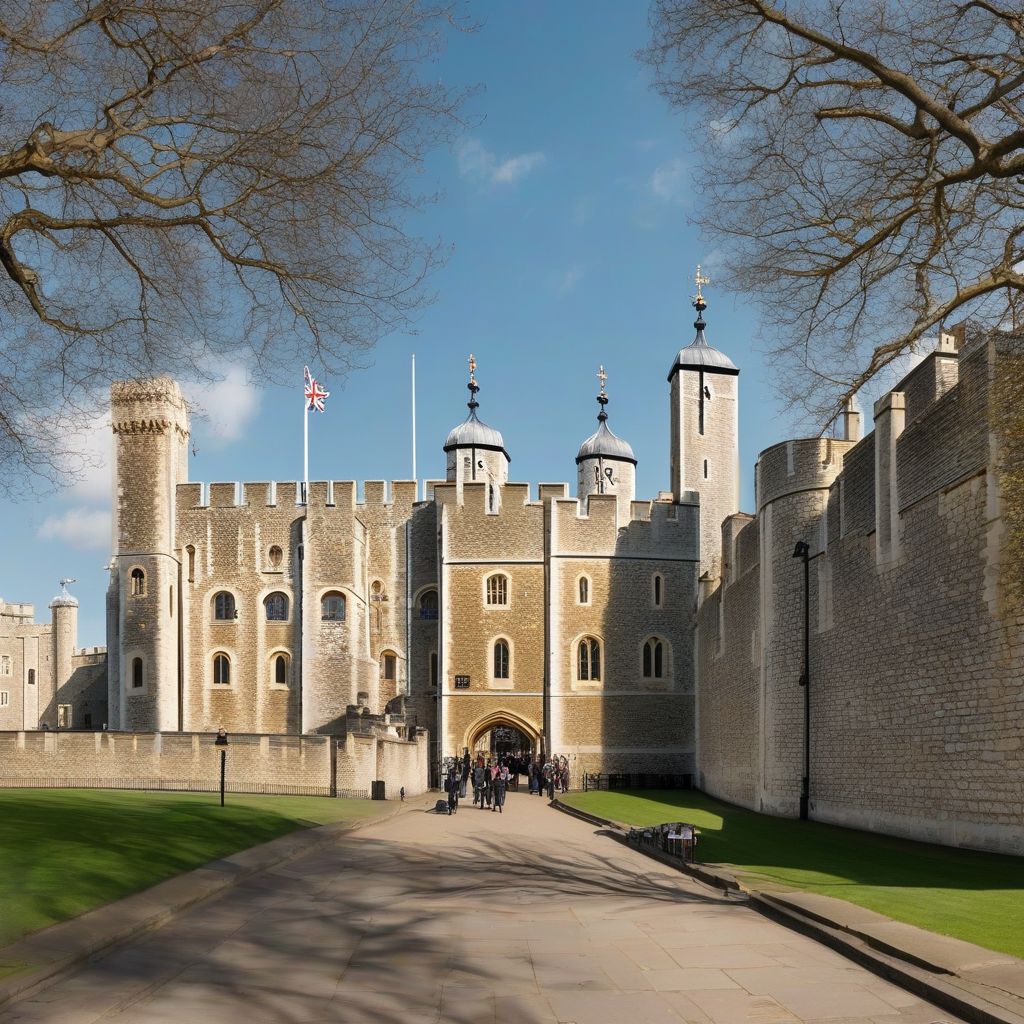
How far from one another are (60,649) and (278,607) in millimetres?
24108

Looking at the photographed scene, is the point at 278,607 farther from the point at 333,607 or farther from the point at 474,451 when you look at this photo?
the point at 474,451

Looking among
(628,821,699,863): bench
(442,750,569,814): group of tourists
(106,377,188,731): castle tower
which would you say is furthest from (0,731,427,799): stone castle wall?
(628,821,699,863): bench

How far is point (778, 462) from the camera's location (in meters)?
27.2

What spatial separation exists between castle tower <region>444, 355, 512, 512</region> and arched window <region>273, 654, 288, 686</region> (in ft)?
41.3

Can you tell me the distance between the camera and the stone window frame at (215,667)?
43938 mm

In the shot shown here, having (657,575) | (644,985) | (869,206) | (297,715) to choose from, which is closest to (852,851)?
(869,206)

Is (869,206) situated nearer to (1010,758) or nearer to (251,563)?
(1010,758)

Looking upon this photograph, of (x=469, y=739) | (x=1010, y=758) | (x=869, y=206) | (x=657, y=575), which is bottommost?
(x=469, y=739)

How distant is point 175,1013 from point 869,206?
1027 centimetres

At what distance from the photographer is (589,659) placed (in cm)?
4262

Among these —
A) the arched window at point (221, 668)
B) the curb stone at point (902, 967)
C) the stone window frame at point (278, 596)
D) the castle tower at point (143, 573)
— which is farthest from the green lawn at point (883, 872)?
the arched window at point (221, 668)

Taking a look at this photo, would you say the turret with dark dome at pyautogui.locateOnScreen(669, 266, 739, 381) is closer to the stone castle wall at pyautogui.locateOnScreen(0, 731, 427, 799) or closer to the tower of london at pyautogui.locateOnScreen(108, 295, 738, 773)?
the tower of london at pyautogui.locateOnScreen(108, 295, 738, 773)

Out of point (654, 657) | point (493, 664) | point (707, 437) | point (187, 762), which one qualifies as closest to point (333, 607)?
point (493, 664)

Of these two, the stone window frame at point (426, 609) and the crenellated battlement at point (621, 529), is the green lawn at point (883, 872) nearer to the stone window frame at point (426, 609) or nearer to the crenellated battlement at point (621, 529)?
the crenellated battlement at point (621, 529)
